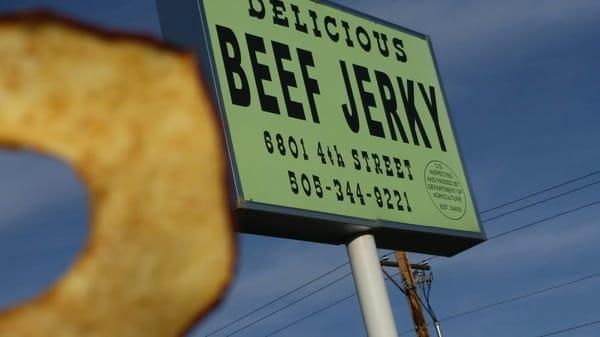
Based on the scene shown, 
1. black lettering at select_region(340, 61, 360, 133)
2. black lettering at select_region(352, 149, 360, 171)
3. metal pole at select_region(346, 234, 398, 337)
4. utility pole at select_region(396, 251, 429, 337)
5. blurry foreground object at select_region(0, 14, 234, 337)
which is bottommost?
blurry foreground object at select_region(0, 14, 234, 337)

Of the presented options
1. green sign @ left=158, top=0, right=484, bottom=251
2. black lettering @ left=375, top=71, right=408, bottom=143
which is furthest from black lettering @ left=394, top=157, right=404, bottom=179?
black lettering @ left=375, top=71, right=408, bottom=143

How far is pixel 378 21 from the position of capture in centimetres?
1002

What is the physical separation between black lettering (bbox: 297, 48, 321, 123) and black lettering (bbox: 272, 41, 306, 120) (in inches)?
5.6

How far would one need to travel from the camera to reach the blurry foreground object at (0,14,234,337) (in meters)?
0.65

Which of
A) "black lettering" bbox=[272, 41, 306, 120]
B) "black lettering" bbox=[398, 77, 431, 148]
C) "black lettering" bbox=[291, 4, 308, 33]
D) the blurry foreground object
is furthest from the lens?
"black lettering" bbox=[398, 77, 431, 148]

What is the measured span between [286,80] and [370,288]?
1693 millimetres

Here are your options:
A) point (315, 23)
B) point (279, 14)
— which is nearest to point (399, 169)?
point (315, 23)

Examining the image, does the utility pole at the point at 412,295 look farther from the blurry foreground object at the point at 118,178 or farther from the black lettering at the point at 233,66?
the blurry foreground object at the point at 118,178

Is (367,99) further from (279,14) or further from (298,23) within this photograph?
(279,14)

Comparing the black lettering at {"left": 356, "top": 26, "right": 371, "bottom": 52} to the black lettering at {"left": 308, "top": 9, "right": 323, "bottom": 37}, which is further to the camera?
the black lettering at {"left": 356, "top": 26, "right": 371, "bottom": 52}

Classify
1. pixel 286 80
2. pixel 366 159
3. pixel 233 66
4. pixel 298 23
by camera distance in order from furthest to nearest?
1. pixel 298 23
2. pixel 366 159
3. pixel 286 80
4. pixel 233 66

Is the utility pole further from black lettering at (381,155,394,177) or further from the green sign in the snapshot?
black lettering at (381,155,394,177)

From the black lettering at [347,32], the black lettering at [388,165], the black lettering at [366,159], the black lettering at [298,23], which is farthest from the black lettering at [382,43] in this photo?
the black lettering at [366,159]

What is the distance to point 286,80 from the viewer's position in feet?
27.9
